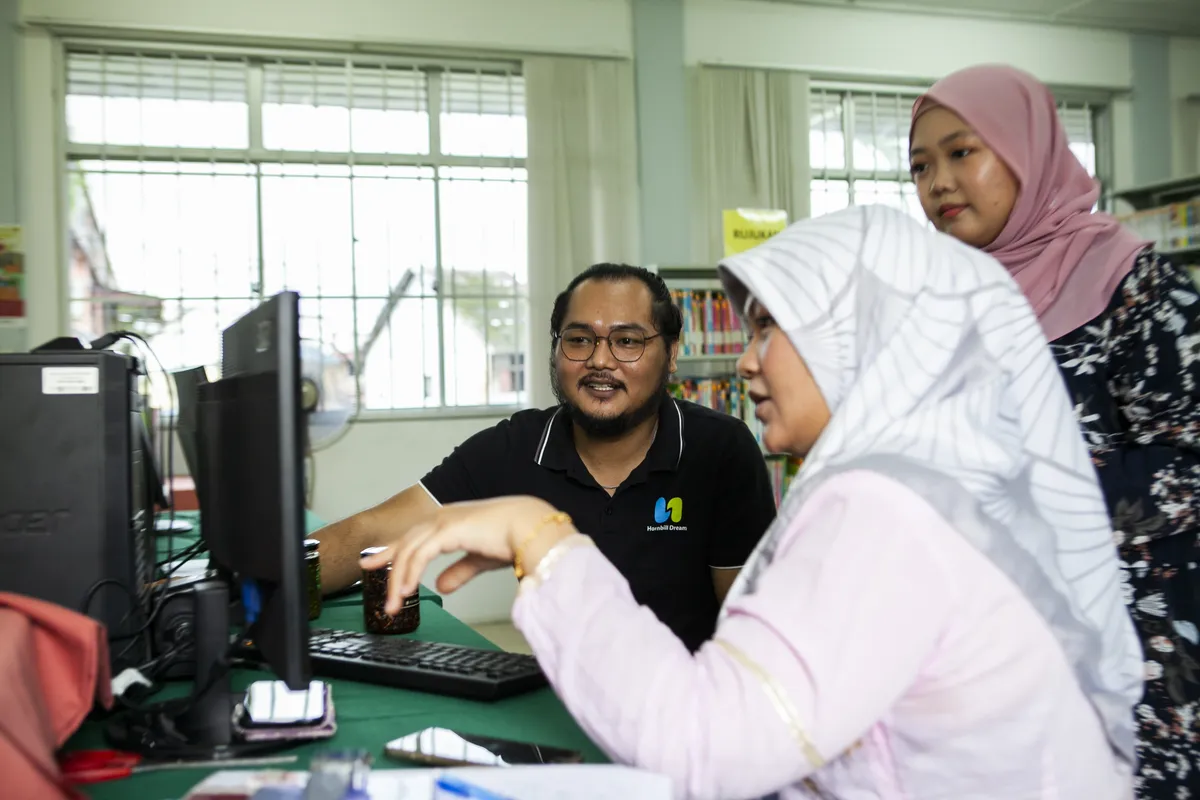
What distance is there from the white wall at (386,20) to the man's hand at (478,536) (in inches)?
157

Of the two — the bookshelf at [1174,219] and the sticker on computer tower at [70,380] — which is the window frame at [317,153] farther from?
the sticker on computer tower at [70,380]

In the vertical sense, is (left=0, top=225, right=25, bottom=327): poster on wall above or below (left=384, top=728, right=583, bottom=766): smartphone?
above

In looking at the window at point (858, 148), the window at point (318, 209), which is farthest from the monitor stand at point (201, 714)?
the window at point (858, 148)

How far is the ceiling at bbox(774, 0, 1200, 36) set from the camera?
16.6 ft

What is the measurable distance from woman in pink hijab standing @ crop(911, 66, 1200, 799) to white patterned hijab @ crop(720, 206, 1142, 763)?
52 cm

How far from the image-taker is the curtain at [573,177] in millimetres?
4539

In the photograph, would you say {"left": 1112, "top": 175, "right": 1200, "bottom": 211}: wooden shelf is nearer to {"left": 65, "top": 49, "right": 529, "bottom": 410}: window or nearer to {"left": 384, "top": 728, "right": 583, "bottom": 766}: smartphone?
{"left": 65, "top": 49, "right": 529, "bottom": 410}: window

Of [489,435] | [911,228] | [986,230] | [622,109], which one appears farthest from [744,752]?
[622,109]

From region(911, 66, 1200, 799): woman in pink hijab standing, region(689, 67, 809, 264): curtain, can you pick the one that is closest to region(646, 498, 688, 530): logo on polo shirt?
region(911, 66, 1200, 799): woman in pink hijab standing

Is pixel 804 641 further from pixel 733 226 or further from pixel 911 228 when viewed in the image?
pixel 733 226

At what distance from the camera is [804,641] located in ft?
2.38

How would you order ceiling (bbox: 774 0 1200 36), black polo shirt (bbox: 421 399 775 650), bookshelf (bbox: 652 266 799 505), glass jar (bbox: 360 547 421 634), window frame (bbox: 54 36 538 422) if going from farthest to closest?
ceiling (bbox: 774 0 1200 36)
bookshelf (bbox: 652 266 799 505)
window frame (bbox: 54 36 538 422)
black polo shirt (bbox: 421 399 775 650)
glass jar (bbox: 360 547 421 634)

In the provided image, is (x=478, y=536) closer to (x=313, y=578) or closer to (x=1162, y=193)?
(x=313, y=578)

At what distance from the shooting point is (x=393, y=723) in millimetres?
1064
